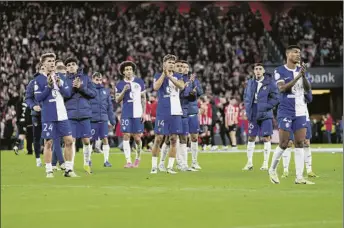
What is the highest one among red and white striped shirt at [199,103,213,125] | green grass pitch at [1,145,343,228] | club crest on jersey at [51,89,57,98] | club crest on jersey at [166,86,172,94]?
club crest on jersey at [166,86,172,94]

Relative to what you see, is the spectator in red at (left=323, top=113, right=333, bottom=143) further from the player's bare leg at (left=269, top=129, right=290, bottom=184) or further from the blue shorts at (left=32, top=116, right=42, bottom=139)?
the player's bare leg at (left=269, top=129, right=290, bottom=184)

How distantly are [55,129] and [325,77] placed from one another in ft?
111

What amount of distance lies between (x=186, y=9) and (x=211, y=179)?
40.6 metres

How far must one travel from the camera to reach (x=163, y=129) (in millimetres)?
18453

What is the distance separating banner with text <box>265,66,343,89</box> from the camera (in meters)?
49.2

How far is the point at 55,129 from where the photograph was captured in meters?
17.2

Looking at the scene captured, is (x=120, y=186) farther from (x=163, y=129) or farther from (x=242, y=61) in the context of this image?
(x=242, y=61)

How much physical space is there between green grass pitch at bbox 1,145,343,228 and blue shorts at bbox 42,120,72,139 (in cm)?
83

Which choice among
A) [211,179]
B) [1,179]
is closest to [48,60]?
[1,179]

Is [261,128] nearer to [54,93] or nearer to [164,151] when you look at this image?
[164,151]

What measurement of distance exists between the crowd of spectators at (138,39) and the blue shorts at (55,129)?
2839 cm

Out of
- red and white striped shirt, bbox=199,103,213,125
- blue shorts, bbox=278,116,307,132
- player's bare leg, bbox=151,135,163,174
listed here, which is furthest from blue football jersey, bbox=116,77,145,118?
red and white striped shirt, bbox=199,103,213,125

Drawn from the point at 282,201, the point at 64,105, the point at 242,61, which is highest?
the point at 242,61

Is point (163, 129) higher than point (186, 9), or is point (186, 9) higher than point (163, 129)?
point (186, 9)
